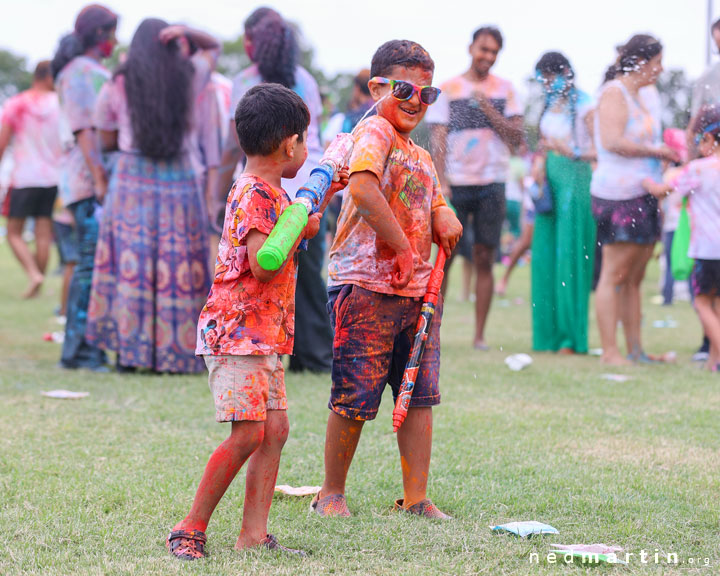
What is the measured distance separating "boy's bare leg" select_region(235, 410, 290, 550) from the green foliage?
74.5 meters

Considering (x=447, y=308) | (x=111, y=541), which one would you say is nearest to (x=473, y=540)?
(x=111, y=541)

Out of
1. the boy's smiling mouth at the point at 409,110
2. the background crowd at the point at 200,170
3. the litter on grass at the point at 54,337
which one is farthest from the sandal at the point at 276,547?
the litter on grass at the point at 54,337

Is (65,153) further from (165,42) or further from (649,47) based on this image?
(649,47)

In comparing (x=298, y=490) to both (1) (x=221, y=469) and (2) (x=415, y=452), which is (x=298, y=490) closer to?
(2) (x=415, y=452)

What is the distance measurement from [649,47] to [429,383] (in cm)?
343

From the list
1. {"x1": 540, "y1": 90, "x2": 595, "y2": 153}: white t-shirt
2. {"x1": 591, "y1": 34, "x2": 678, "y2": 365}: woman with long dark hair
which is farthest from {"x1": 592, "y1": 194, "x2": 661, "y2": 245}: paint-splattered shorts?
{"x1": 540, "y1": 90, "x2": 595, "y2": 153}: white t-shirt

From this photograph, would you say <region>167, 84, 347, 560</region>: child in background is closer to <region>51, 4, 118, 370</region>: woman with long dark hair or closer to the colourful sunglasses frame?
the colourful sunglasses frame

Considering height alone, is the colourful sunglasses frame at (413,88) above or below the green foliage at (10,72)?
below

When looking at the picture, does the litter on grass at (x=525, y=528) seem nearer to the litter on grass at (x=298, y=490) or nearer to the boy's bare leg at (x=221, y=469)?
the litter on grass at (x=298, y=490)

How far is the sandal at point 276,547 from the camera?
8.98 feet

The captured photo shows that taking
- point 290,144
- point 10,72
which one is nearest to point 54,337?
point 290,144

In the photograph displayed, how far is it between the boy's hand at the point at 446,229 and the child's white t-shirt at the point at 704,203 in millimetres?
3355

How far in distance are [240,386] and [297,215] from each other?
1.75 feet

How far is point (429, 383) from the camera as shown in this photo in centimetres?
322
